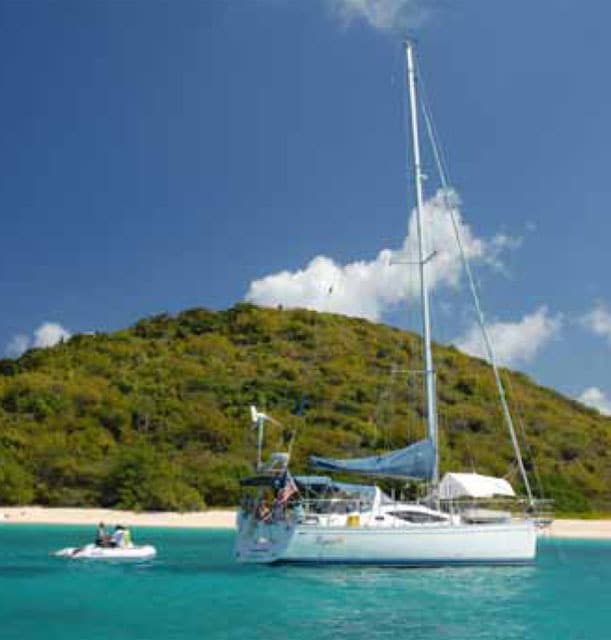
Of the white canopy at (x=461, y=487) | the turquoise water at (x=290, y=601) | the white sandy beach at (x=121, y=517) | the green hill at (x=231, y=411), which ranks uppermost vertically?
the green hill at (x=231, y=411)

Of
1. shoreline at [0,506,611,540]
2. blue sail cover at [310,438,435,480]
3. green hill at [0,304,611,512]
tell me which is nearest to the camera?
blue sail cover at [310,438,435,480]

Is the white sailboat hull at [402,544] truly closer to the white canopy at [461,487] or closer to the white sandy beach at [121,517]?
the white canopy at [461,487]

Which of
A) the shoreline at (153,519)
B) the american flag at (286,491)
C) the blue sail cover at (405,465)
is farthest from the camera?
the shoreline at (153,519)

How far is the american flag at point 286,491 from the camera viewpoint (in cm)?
3484

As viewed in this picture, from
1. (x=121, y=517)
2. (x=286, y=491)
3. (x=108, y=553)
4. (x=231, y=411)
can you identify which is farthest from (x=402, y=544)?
(x=231, y=411)

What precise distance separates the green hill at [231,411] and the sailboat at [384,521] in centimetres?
2621

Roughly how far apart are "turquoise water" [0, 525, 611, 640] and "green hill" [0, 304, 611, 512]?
28.2m

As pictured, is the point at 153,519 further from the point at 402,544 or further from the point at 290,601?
the point at 290,601

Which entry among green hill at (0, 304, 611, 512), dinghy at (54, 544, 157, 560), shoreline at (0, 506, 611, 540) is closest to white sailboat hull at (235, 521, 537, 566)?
dinghy at (54, 544, 157, 560)

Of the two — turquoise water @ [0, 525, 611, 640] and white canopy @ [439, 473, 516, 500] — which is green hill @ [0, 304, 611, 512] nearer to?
white canopy @ [439, 473, 516, 500]

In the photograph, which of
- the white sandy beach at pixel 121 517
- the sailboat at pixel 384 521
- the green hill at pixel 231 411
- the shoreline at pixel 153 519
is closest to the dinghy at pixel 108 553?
the sailboat at pixel 384 521

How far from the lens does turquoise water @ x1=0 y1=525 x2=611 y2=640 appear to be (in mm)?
22266

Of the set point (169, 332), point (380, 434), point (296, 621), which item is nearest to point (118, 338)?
point (169, 332)

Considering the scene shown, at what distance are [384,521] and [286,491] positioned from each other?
3509 millimetres
